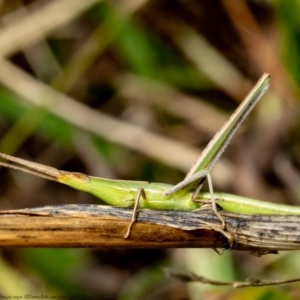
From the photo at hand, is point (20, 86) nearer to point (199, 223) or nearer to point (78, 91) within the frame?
point (78, 91)

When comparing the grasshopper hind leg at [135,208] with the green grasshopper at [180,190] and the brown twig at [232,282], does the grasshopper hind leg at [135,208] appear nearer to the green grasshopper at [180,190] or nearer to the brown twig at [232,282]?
the green grasshopper at [180,190]

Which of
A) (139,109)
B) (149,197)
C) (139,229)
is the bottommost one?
(139,229)

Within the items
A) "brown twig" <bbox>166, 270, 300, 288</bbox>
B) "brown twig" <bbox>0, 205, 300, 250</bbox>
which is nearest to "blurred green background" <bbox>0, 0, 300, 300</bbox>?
"brown twig" <bbox>166, 270, 300, 288</bbox>

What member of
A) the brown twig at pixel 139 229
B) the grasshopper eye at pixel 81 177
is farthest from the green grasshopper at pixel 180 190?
the brown twig at pixel 139 229

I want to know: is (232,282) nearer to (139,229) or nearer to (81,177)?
(139,229)

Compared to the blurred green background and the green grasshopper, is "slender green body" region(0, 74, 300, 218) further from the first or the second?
the blurred green background

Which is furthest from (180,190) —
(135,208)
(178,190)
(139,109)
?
(139,109)

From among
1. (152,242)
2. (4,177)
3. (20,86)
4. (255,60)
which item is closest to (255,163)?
(255,60)
